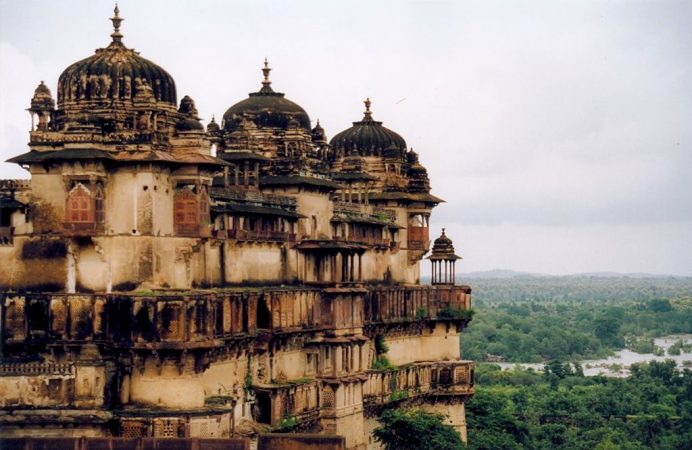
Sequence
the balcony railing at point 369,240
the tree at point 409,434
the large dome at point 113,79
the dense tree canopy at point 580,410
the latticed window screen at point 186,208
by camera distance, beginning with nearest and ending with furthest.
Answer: the large dome at point 113,79 → the latticed window screen at point 186,208 → the balcony railing at point 369,240 → the tree at point 409,434 → the dense tree canopy at point 580,410

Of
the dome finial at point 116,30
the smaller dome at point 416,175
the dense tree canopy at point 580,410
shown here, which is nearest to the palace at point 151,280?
the dome finial at point 116,30

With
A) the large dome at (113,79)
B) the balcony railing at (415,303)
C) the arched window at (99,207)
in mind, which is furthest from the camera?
the balcony railing at (415,303)

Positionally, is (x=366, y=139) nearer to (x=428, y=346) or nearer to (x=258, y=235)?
(x=428, y=346)

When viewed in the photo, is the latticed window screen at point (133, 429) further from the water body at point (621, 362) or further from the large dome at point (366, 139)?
the water body at point (621, 362)

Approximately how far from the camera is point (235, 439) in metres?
46.4

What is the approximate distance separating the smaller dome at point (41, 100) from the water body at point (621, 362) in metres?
84.9

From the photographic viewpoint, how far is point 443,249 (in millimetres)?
73375

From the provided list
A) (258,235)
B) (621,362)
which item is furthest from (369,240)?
(621,362)

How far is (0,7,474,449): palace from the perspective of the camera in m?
46.8

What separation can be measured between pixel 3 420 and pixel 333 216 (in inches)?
746

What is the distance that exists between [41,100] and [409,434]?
22.2m

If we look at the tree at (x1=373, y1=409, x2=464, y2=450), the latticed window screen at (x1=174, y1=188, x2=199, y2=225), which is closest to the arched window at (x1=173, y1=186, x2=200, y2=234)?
the latticed window screen at (x1=174, y1=188, x2=199, y2=225)

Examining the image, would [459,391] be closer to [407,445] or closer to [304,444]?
[407,445]

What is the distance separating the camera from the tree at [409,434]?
63406mm
